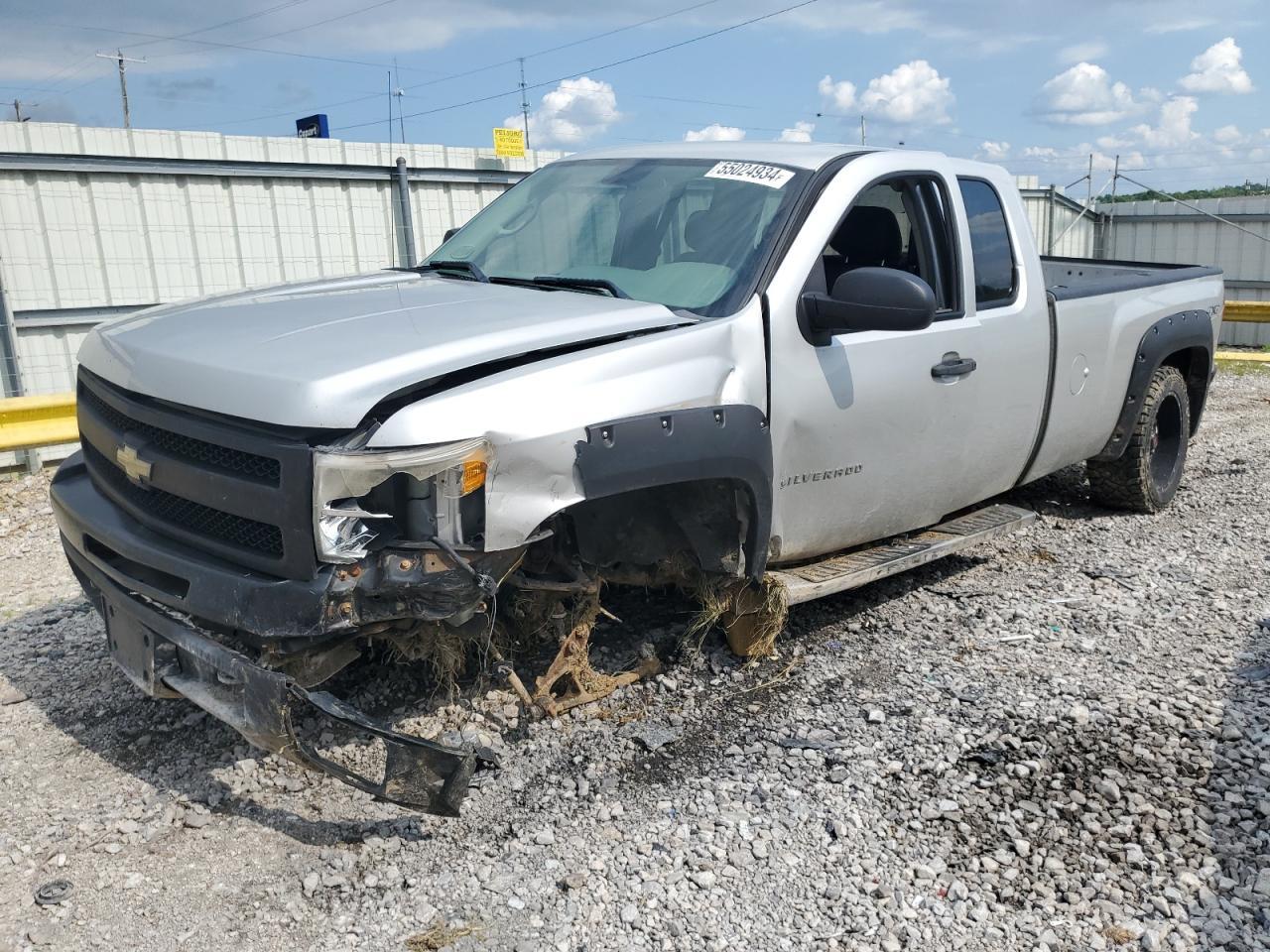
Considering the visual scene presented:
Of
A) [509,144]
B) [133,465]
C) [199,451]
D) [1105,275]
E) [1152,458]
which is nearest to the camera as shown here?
[199,451]

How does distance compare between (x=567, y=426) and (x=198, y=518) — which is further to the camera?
(x=198, y=518)

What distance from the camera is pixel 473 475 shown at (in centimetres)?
293

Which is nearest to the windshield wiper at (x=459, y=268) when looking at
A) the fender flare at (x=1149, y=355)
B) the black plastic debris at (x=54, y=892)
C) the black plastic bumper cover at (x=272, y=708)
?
the black plastic bumper cover at (x=272, y=708)

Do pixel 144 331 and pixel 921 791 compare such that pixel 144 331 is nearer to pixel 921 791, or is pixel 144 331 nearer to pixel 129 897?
pixel 129 897

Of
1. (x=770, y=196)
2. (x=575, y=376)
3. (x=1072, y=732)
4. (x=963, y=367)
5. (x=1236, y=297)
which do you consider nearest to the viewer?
(x=575, y=376)

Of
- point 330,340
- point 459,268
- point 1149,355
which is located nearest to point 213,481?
point 330,340

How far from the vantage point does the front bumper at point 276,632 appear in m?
2.88

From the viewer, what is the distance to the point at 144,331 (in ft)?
11.8

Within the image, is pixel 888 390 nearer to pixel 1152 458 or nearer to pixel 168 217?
pixel 1152 458

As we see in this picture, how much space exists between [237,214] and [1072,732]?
8.31m

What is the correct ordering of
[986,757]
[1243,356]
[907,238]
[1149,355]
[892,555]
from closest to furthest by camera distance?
[986,757] < [892,555] < [907,238] < [1149,355] < [1243,356]

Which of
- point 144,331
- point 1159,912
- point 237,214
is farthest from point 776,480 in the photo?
point 237,214

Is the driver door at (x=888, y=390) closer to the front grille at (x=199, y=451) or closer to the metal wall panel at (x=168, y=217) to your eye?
the front grille at (x=199, y=451)

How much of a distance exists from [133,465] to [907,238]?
318 cm
